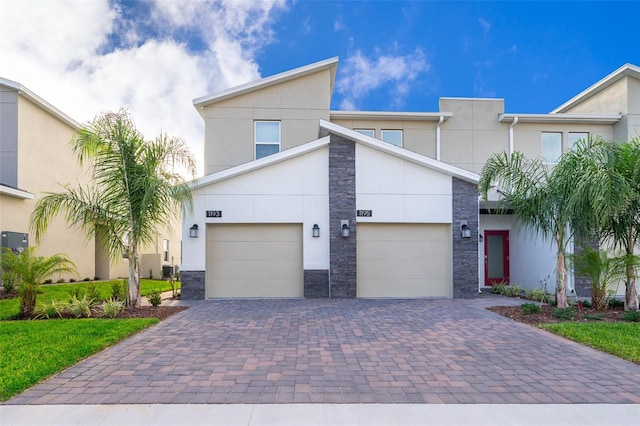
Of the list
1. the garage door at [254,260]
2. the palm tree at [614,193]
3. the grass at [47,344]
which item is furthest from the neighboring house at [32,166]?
the palm tree at [614,193]

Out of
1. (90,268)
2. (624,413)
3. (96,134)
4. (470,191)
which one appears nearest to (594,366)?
(624,413)

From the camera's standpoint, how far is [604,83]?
52.9 feet

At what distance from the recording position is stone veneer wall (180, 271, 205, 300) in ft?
37.2

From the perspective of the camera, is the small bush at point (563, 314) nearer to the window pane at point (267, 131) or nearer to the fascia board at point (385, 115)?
the fascia board at point (385, 115)

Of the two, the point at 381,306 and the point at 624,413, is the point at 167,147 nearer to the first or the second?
the point at 381,306

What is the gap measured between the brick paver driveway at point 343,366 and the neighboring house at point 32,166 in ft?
34.0

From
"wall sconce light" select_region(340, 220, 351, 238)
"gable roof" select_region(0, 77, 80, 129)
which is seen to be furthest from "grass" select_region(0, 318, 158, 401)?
"gable roof" select_region(0, 77, 80, 129)

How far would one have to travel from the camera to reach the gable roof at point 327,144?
37.4 feet

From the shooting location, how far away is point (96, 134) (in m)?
9.09

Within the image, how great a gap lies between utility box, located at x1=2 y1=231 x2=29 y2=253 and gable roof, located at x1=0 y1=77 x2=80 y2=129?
18.2 feet

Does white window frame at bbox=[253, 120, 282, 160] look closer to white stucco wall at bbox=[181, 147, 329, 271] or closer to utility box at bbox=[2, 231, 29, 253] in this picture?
white stucco wall at bbox=[181, 147, 329, 271]

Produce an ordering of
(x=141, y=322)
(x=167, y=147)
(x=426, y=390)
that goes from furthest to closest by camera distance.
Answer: (x=167, y=147), (x=141, y=322), (x=426, y=390)

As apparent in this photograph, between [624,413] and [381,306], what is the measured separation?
6.61m

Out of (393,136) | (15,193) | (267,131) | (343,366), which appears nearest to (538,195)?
(343,366)
